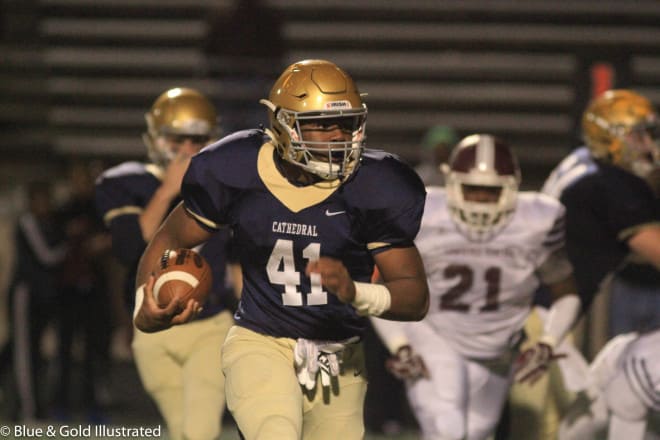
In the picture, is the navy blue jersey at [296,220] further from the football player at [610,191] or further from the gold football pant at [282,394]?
the football player at [610,191]

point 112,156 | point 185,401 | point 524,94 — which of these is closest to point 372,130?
point 524,94

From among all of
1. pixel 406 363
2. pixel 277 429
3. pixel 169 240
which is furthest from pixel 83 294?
pixel 277 429

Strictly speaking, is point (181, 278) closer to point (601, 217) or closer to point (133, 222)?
point (133, 222)

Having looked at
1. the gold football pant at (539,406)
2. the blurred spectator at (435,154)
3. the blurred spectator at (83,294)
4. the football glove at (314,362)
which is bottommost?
the blurred spectator at (83,294)

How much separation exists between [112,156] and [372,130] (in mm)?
1908

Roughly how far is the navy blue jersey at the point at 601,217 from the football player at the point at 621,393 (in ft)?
0.99

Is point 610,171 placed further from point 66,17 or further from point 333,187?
point 66,17

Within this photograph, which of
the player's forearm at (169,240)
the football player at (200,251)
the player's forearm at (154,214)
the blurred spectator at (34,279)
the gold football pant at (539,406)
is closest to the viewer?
the player's forearm at (169,240)

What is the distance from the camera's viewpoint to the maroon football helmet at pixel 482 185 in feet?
16.0

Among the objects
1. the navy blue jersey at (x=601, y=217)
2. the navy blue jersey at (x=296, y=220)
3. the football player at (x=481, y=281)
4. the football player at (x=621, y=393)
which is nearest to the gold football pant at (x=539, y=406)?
the football player at (x=621, y=393)

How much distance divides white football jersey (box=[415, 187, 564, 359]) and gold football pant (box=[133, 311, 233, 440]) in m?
0.81

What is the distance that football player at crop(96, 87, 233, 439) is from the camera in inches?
181

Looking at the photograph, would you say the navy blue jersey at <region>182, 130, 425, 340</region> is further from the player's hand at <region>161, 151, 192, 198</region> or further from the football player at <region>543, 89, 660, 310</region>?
the football player at <region>543, 89, 660, 310</region>

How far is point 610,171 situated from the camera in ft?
17.0
